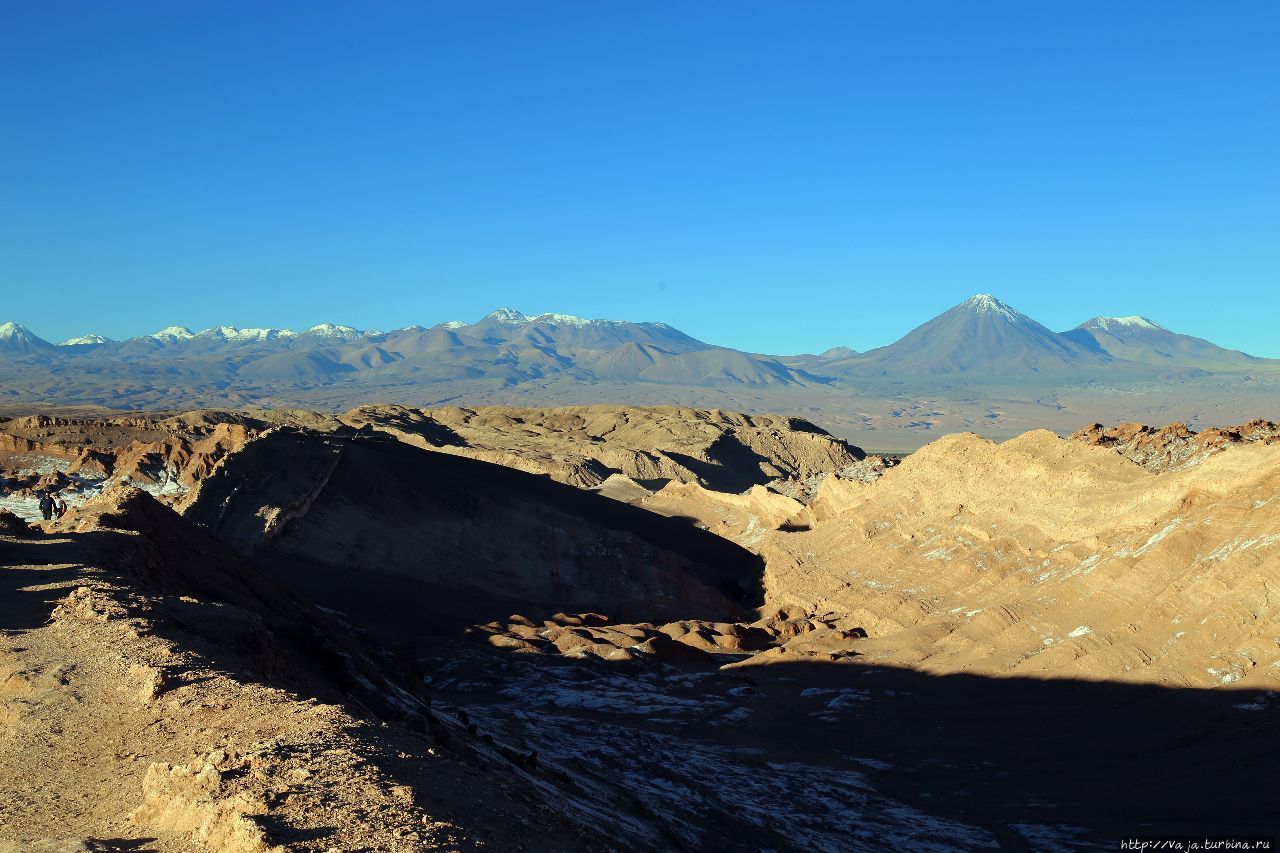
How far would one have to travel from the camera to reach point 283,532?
28.8 meters

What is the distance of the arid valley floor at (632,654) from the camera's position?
819 cm

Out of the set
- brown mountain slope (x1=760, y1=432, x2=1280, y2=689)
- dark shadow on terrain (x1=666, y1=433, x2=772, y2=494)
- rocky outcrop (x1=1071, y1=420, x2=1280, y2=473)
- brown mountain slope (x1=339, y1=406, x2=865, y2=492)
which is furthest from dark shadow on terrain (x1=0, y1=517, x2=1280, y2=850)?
dark shadow on terrain (x1=666, y1=433, x2=772, y2=494)

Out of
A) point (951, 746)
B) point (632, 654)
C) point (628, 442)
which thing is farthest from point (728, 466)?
point (951, 746)

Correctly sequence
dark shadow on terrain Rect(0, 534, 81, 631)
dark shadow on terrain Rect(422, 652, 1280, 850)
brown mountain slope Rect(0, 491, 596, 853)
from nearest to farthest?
brown mountain slope Rect(0, 491, 596, 853) → dark shadow on terrain Rect(0, 534, 81, 631) → dark shadow on terrain Rect(422, 652, 1280, 850)

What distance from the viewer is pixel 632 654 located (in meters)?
23.4

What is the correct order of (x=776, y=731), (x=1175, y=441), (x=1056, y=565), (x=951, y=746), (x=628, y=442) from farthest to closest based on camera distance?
(x=628, y=442) < (x=1175, y=441) < (x=1056, y=565) < (x=776, y=731) < (x=951, y=746)

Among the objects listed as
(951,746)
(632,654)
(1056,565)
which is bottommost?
(632,654)

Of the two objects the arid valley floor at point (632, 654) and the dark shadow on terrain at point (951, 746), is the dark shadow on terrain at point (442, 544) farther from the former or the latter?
the dark shadow on terrain at point (951, 746)

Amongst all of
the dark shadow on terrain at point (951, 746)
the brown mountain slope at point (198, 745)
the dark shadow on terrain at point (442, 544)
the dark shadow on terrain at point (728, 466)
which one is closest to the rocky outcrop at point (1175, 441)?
the dark shadow on terrain at point (951, 746)

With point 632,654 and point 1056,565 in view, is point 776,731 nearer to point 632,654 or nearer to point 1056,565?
point 632,654

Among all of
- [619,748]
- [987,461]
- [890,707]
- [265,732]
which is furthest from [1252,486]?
[265,732]

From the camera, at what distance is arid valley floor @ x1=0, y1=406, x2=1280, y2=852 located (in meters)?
8.19

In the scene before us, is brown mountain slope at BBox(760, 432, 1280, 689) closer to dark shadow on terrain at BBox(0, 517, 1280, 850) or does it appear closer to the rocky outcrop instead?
the rocky outcrop

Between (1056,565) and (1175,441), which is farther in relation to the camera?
(1175,441)
